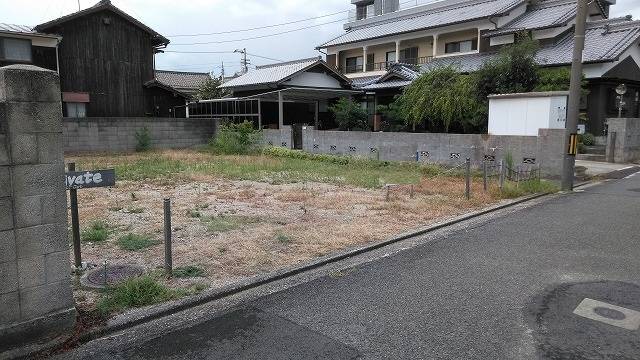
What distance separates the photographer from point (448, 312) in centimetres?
432

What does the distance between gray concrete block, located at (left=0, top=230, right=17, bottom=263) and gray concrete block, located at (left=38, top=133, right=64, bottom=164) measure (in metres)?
0.60

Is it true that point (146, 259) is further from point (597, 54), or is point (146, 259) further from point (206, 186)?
Answer: point (597, 54)

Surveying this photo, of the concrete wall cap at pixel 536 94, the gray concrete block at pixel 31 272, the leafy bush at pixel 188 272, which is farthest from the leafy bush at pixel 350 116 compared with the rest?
the gray concrete block at pixel 31 272

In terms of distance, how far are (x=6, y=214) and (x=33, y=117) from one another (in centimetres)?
76

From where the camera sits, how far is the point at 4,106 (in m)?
3.35

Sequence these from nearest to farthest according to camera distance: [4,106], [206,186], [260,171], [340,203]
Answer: [4,106]
[340,203]
[206,186]
[260,171]

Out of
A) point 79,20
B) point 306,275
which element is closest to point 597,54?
point 306,275

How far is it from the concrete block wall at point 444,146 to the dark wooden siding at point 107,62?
11.9 meters

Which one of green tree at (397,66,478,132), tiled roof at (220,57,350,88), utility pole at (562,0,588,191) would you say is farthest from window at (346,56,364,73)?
utility pole at (562,0,588,191)

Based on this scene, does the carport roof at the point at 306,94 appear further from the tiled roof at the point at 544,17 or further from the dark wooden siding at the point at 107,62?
the tiled roof at the point at 544,17

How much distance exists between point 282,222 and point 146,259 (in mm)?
2641

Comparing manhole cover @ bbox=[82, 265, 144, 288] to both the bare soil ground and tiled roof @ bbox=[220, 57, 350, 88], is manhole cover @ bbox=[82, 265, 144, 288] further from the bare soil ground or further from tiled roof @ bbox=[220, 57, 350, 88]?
tiled roof @ bbox=[220, 57, 350, 88]

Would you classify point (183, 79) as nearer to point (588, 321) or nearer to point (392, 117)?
point (392, 117)

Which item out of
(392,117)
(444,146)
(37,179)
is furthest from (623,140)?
(37,179)
